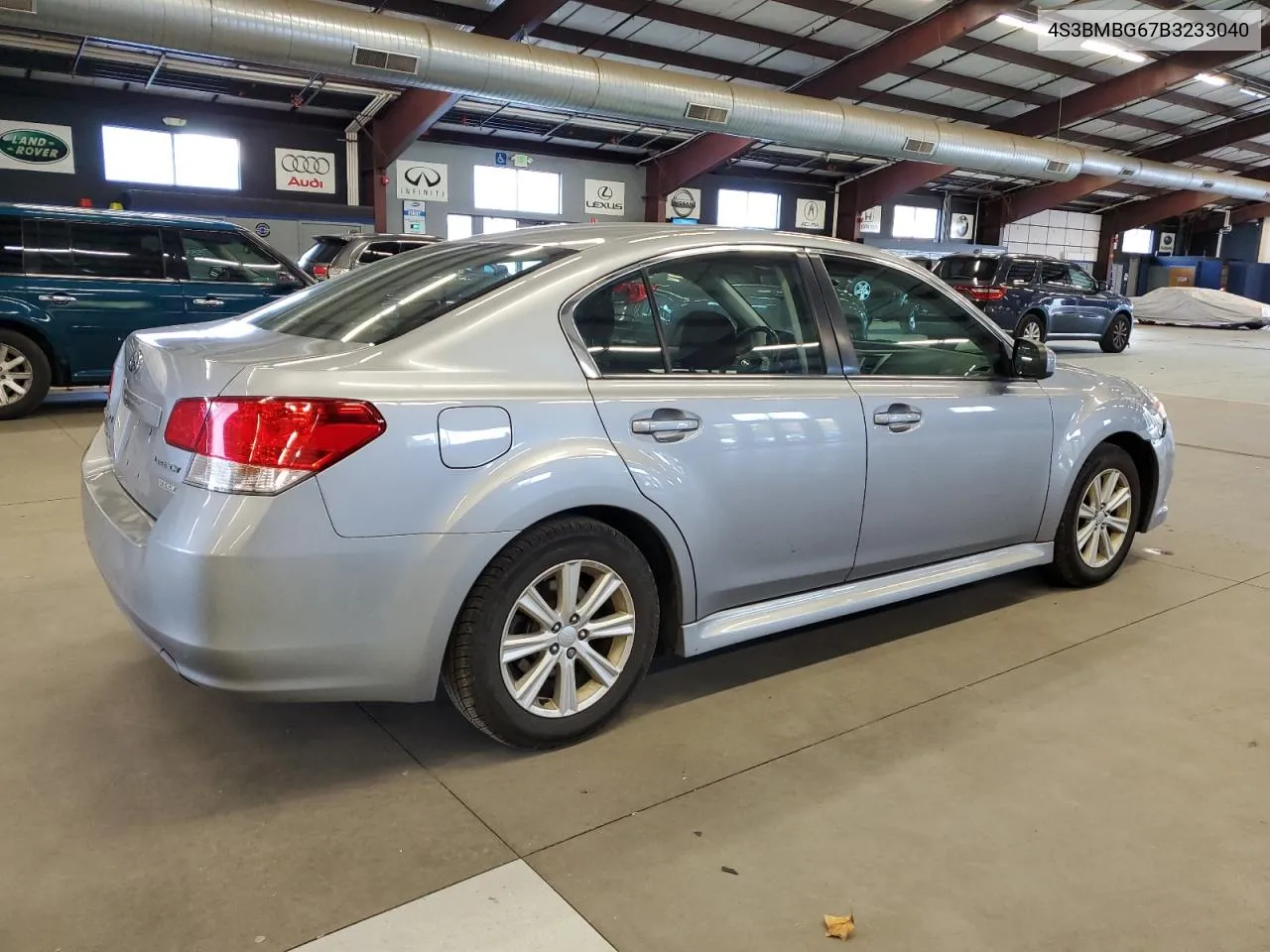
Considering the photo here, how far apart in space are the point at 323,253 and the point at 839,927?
10966mm

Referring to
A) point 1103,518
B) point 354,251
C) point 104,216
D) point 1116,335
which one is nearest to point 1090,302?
point 1116,335

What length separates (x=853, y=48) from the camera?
1744cm

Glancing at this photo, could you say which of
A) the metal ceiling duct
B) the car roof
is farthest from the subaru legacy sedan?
the metal ceiling duct

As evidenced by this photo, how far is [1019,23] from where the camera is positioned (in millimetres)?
17000

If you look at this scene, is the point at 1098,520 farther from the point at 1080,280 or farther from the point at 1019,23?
the point at 1019,23

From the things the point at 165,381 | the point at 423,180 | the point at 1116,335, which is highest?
the point at 423,180

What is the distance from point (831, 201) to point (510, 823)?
26.3 meters

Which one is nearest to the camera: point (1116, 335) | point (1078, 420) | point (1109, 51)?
point (1078, 420)

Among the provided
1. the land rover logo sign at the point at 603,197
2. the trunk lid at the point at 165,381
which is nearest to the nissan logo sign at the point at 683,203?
the land rover logo sign at the point at 603,197

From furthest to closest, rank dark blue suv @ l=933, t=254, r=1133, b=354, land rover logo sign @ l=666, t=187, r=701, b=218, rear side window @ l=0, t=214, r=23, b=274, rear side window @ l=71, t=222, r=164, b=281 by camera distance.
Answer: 1. land rover logo sign @ l=666, t=187, r=701, b=218
2. dark blue suv @ l=933, t=254, r=1133, b=354
3. rear side window @ l=71, t=222, r=164, b=281
4. rear side window @ l=0, t=214, r=23, b=274

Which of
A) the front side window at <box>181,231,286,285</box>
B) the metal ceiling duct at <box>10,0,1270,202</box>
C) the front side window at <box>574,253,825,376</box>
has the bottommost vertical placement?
the front side window at <box>574,253,825,376</box>

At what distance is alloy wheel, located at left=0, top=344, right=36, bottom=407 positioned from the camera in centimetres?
746

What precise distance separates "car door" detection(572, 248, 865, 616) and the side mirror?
34.6 inches

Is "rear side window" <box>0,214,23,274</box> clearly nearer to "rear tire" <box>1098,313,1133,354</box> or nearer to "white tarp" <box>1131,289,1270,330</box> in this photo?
"rear tire" <box>1098,313,1133,354</box>
